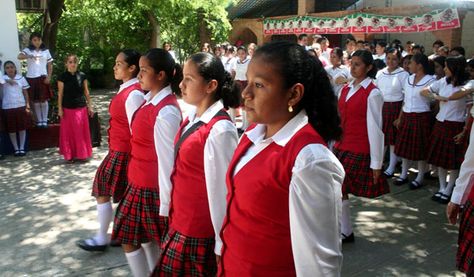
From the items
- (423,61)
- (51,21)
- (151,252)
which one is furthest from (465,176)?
(51,21)

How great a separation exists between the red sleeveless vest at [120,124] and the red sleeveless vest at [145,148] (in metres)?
0.50

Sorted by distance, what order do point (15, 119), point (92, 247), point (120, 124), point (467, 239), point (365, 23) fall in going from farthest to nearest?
point (365, 23) → point (15, 119) → point (92, 247) → point (120, 124) → point (467, 239)

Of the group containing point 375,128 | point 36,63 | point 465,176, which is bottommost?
point 465,176

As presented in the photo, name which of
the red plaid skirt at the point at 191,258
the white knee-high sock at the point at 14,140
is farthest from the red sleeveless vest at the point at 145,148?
the white knee-high sock at the point at 14,140

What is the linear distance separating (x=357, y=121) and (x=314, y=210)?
246 cm

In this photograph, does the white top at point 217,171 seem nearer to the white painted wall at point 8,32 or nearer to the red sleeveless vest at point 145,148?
the red sleeveless vest at point 145,148

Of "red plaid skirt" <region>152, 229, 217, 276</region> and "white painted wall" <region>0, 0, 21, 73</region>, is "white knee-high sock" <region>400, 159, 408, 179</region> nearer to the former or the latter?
"red plaid skirt" <region>152, 229, 217, 276</region>

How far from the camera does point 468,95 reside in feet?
16.3

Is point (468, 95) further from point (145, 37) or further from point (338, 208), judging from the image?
point (145, 37)

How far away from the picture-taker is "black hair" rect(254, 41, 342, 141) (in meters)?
1.49

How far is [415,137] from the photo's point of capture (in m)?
5.45

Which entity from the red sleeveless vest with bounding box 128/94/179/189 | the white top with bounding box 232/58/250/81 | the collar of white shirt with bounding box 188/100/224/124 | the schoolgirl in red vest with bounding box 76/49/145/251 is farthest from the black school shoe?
the white top with bounding box 232/58/250/81

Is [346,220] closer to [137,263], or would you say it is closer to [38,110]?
[137,263]

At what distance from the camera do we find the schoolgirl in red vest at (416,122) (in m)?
5.39
